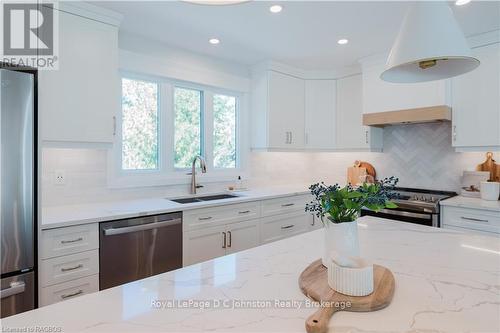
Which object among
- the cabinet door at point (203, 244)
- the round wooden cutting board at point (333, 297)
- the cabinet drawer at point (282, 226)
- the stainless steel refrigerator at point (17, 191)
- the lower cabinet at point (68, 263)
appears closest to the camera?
the round wooden cutting board at point (333, 297)

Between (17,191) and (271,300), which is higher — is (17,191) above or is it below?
above

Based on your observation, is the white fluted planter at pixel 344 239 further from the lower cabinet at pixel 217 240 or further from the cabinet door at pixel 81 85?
the cabinet door at pixel 81 85

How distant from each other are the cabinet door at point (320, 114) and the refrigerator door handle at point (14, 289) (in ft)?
10.2

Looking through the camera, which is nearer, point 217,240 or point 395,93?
point 217,240

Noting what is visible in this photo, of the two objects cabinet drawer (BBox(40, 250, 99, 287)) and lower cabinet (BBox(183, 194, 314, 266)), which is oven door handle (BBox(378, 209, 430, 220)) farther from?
cabinet drawer (BBox(40, 250, 99, 287))

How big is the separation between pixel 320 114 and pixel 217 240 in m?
2.16

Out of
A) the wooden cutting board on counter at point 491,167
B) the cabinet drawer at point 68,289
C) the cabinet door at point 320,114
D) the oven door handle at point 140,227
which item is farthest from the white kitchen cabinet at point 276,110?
the cabinet drawer at point 68,289

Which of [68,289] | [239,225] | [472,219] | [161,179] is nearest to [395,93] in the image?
[472,219]

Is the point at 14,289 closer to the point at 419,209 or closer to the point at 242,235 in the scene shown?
the point at 242,235

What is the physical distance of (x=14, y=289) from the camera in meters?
1.56

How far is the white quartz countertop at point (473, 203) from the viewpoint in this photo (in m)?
2.33

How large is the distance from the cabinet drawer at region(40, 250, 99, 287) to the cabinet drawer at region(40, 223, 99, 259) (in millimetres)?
33

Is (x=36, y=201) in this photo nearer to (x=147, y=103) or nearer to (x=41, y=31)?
(x=41, y=31)

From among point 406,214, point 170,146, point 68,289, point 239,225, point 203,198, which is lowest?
point 68,289
